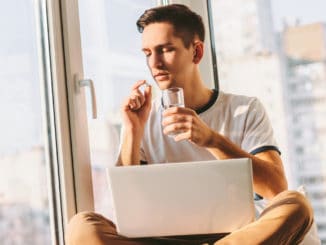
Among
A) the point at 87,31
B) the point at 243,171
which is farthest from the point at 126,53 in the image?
the point at 243,171

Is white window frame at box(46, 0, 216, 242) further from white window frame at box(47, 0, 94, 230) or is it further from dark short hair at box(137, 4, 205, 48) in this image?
dark short hair at box(137, 4, 205, 48)

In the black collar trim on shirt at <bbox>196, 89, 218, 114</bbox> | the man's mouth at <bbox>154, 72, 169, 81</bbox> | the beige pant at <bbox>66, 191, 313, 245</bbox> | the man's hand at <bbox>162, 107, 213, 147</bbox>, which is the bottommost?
the beige pant at <bbox>66, 191, 313, 245</bbox>

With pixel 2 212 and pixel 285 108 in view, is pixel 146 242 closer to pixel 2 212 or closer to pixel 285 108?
pixel 2 212

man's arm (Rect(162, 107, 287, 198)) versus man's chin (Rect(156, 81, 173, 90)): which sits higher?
man's chin (Rect(156, 81, 173, 90))

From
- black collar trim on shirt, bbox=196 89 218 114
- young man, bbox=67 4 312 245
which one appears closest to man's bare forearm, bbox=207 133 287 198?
young man, bbox=67 4 312 245

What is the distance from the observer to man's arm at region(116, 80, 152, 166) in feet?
6.51

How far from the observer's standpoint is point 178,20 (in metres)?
2.13

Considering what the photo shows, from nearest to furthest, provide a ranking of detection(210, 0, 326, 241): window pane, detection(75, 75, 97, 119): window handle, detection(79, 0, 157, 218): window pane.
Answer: detection(75, 75, 97, 119): window handle → detection(79, 0, 157, 218): window pane → detection(210, 0, 326, 241): window pane

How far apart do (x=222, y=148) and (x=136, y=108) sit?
14.3 inches

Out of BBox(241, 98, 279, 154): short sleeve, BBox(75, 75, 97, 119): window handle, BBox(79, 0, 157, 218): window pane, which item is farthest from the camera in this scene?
BBox(79, 0, 157, 218): window pane

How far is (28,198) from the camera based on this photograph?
1.91 meters

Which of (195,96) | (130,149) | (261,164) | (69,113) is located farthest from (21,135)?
(261,164)

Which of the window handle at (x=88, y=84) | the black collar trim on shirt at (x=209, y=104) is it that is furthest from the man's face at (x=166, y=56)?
the window handle at (x=88, y=84)

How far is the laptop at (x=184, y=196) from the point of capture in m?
1.46
